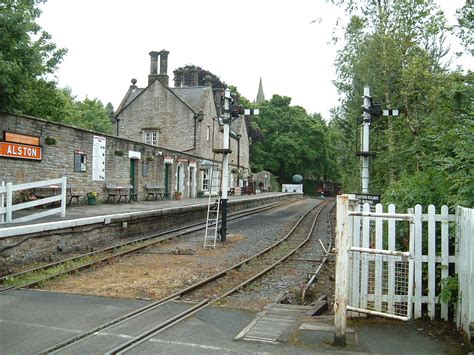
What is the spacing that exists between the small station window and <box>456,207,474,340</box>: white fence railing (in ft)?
53.3

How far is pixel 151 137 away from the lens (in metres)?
39.3

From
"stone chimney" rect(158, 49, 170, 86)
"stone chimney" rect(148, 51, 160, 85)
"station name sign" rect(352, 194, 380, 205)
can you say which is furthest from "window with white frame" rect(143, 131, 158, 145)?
"station name sign" rect(352, 194, 380, 205)

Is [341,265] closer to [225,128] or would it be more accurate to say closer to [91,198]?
[225,128]

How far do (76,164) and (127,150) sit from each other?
4341mm

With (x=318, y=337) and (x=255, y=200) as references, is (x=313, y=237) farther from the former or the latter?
(x=255, y=200)

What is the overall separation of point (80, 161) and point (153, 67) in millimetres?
22844

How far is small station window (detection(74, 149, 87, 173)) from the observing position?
1873 cm

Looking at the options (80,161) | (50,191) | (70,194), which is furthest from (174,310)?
(80,161)

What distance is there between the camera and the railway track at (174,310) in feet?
15.8

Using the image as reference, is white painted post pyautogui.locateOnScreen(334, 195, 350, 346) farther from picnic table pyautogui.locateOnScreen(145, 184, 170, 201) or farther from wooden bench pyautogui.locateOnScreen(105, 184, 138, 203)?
picnic table pyautogui.locateOnScreen(145, 184, 170, 201)

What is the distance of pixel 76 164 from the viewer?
18.7 meters

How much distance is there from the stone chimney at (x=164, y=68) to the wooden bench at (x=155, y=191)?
15.9 meters

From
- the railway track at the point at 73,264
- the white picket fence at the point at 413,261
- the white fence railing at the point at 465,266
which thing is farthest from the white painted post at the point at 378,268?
the railway track at the point at 73,264

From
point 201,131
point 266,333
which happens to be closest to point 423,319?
point 266,333
